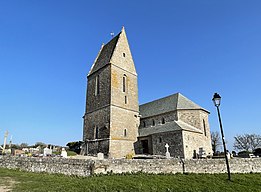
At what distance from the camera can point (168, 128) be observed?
25.7 meters

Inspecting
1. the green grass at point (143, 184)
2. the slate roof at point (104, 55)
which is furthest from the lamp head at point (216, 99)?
the slate roof at point (104, 55)

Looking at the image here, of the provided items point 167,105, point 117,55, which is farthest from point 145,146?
point 117,55

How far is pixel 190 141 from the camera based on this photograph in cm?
2405

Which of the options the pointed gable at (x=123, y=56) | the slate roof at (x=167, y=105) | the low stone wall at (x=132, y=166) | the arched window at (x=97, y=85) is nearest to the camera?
the low stone wall at (x=132, y=166)

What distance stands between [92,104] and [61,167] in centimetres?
1560

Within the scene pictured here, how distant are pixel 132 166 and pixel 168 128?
42.2 feet

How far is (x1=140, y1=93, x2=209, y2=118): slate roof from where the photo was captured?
28.8 m

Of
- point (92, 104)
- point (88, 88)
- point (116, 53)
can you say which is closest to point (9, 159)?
point (92, 104)

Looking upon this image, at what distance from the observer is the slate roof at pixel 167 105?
28.8 metres

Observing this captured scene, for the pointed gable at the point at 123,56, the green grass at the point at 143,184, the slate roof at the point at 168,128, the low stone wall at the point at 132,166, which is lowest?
the green grass at the point at 143,184

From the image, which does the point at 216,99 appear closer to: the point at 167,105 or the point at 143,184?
the point at 143,184

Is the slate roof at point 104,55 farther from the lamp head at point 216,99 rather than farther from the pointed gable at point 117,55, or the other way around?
the lamp head at point 216,99

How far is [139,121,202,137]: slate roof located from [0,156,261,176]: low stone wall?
8340mm

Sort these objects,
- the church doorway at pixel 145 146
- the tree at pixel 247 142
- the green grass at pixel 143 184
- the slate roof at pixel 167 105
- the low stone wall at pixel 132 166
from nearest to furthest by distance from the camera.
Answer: the green grass at pixel 143 184 → the low stone wall at pixel 132 166 → the church doorway at pixel 145 146 → the slate roof at pixel 167 105 → the tree at pixel 247 142
